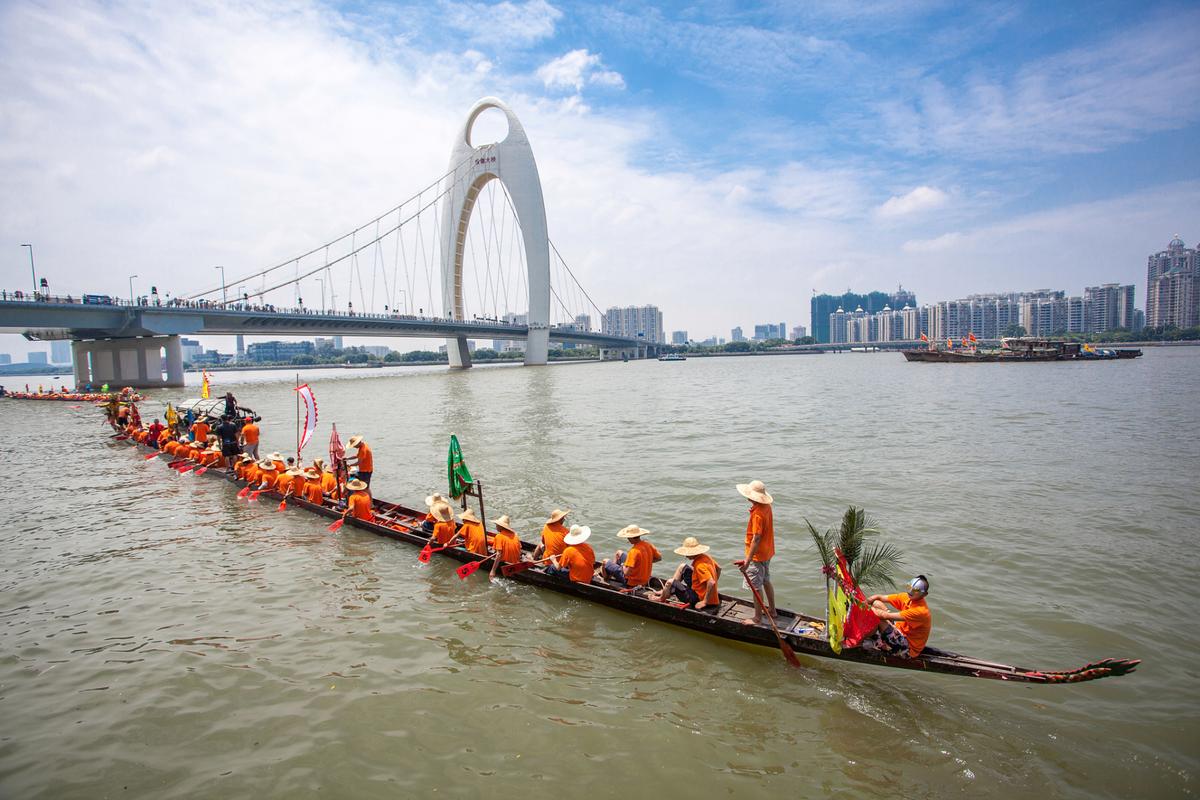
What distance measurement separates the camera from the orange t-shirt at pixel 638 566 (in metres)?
7.55

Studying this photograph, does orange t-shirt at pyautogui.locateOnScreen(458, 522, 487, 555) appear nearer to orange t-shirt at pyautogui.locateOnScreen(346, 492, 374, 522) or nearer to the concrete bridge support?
orange t-shirt at pyautogui.locateOnScreen(346, 492, 374, 522)

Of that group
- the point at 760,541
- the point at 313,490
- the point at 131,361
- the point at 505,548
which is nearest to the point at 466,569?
the point at 505,548

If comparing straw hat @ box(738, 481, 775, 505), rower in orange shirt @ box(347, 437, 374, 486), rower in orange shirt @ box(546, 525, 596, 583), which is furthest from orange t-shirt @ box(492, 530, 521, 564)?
rower in orange shirt @ box(347, 437, 374, 486)

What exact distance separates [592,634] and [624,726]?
1767 millimetres

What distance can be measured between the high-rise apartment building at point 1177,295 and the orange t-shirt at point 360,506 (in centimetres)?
15984

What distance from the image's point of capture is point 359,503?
1119cm

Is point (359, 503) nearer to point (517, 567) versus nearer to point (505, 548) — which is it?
point (505, 548)

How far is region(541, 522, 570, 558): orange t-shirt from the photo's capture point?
8.33 meters

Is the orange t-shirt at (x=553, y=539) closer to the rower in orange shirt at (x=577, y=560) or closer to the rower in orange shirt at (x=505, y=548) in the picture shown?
the rower in orange shirt at (x=577, y=560)

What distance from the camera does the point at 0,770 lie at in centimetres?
496

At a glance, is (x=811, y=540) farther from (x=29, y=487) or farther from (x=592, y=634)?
(x=29, y=487)

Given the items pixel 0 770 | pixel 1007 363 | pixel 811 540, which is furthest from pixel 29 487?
pixel 1007 363

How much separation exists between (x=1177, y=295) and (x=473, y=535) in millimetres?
161612

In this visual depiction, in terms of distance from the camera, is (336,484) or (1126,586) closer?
(1126,586)
